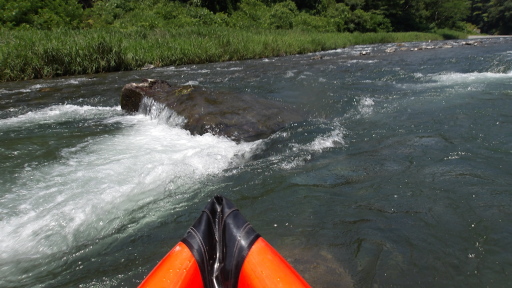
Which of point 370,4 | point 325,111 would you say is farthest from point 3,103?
point 370,4

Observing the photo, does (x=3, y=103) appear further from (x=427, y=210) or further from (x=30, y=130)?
(x=427, y=210)

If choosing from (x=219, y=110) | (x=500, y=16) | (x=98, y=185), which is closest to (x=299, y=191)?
(x=98, y=185)

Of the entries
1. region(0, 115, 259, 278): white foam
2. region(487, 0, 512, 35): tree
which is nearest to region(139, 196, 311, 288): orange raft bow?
region(0, 115, 259, 278): white foam

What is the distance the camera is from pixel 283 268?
1700 mm

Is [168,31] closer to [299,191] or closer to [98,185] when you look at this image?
[98,185]

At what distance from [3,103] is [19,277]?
7553 millimetres

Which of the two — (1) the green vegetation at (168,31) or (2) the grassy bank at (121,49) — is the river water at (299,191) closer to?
(2) the grassy bank at (121,49)

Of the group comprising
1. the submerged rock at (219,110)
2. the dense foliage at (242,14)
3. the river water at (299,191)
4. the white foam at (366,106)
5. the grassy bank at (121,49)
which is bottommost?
the white foam at (366,106)

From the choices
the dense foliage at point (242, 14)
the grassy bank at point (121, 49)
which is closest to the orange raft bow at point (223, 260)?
the grassy bank at point (121, 49)

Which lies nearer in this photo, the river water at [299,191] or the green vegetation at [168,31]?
the river water at [299,191]

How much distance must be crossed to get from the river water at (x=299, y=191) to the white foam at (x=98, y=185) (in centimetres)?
2

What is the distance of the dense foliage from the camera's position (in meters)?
18.5

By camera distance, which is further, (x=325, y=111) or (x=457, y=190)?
(x=325, y=111)

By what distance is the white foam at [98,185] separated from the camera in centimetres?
293
